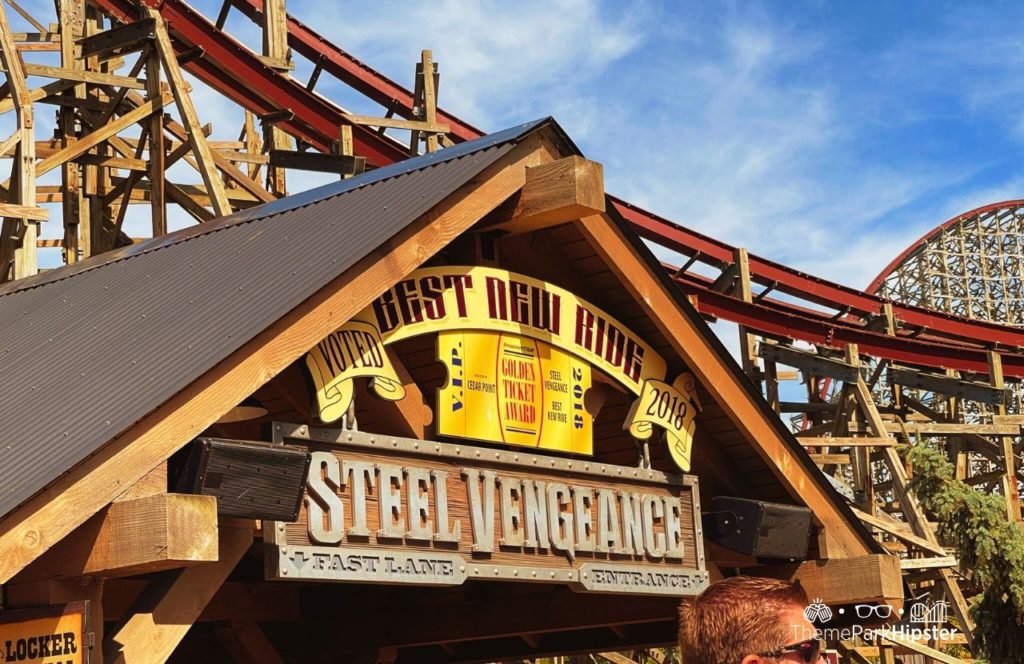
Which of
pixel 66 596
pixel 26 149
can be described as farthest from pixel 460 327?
pixel 26 149

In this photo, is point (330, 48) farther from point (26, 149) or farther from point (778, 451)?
point (778, 451)

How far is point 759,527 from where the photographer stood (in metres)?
7.15

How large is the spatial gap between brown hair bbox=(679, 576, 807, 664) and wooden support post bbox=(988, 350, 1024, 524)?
12741mm

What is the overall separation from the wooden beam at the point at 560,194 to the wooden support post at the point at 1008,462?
9.97 meters

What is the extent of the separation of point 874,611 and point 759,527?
2.58 feet

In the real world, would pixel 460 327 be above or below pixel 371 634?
above

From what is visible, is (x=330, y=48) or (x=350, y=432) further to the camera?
(x=330, y=48)

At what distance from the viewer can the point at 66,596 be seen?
4656 mm

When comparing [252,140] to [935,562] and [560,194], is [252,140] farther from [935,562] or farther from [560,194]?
[560,194]

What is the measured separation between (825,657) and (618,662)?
10252mm

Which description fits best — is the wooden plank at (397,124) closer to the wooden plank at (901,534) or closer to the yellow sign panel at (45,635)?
the wooden plank at (901,534)

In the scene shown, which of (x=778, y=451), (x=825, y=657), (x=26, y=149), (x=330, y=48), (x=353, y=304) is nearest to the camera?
(x=825, y=657)
